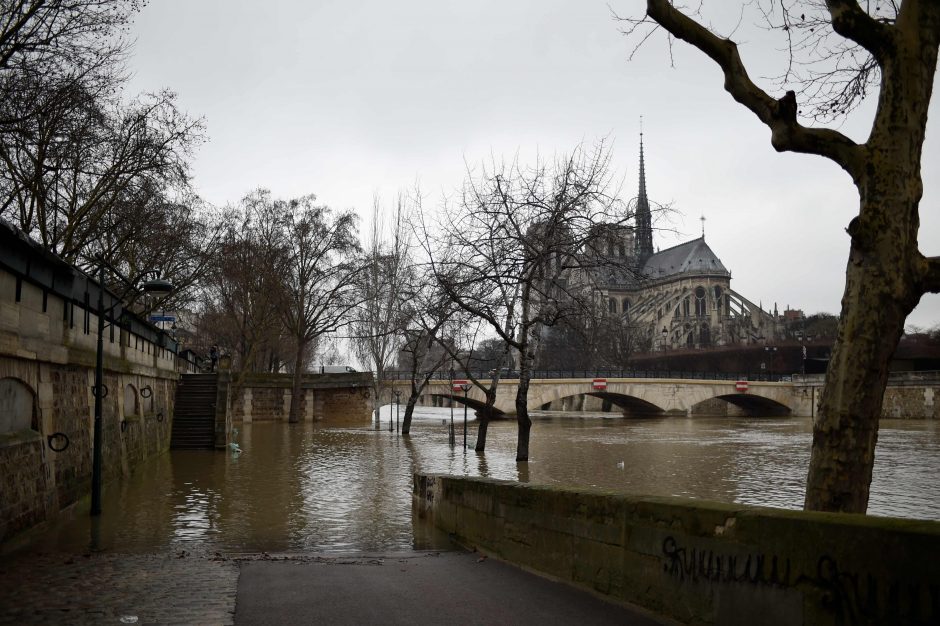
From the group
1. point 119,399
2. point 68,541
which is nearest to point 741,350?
point 119,399

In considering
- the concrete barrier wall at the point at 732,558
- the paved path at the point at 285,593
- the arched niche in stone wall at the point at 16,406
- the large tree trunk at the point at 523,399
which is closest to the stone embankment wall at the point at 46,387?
the arched niche in stone wall at the point at 16,406

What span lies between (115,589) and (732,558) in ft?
15.2

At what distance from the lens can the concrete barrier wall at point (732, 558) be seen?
3525 mm

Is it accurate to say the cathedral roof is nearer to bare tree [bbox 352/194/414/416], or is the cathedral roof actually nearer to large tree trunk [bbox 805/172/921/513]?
bare tree [bbox 352/194/414/416]

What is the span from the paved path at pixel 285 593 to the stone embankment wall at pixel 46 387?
60.1 inches

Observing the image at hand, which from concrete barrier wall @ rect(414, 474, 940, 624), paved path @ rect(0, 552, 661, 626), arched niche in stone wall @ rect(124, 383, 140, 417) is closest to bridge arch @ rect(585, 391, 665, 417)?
arched niche in stone wall @ rect(124, 383, 140, 417)

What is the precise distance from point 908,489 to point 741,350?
233 feet

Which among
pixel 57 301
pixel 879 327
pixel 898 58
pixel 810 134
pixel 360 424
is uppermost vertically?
pixel 898 58

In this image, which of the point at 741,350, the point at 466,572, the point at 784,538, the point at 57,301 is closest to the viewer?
the point at 784,538

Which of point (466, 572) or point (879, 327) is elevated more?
point (879, 327)

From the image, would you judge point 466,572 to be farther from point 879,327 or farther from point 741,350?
point 741,350

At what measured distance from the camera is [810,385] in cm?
6406

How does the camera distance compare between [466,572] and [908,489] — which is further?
[908,489]

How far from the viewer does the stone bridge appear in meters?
52.5
